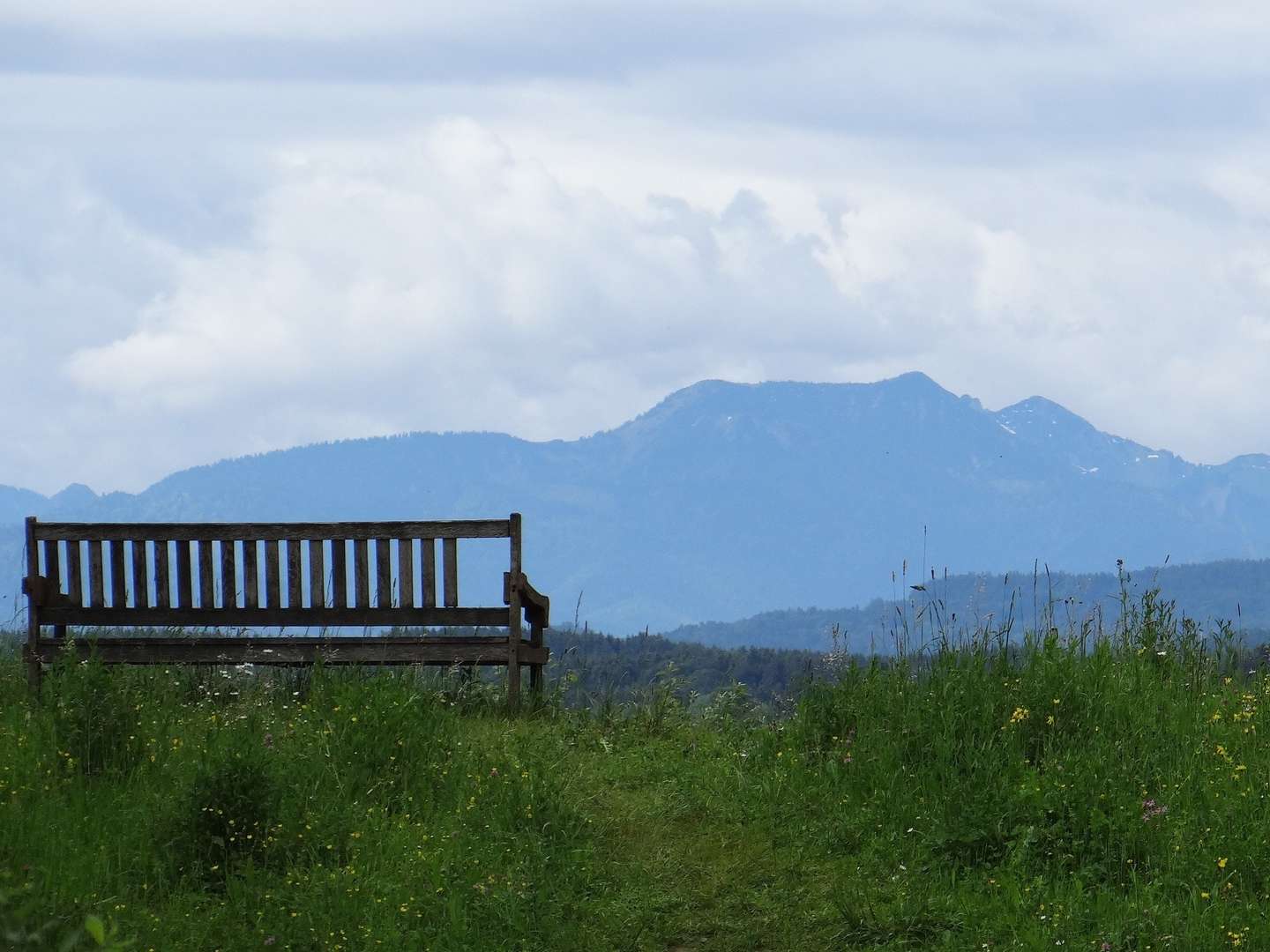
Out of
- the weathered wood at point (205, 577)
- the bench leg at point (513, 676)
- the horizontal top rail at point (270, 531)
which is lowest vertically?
the bench leg at point (513, 676)

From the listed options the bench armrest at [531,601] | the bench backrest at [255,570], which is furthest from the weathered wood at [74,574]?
the bench armrest at [531,601]

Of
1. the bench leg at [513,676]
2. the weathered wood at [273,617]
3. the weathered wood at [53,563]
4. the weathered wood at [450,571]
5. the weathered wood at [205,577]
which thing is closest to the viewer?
the bench leg at [513,676]

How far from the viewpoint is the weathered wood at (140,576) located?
1045 cm

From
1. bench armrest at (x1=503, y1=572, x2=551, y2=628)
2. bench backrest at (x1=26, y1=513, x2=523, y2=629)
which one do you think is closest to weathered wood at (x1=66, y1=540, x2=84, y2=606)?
bench backrest at (x1=26, y1=513, x2=523, y2=629)

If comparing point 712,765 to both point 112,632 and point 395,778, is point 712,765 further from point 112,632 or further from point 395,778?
point 112,632

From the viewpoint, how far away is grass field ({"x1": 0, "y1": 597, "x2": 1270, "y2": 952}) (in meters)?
6.00

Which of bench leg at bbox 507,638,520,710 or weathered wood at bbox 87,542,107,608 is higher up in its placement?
weathered wood at bbox 87,542,107,608

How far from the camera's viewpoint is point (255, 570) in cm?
1032

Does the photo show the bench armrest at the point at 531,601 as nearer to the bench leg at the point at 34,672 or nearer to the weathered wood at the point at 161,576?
the weathered wood at the point at 161,576

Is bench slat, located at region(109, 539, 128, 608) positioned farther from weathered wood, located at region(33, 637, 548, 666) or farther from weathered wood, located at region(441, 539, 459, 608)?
weathered wood, located at region(441, 539, 459, 608)

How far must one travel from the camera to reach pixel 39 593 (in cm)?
1045

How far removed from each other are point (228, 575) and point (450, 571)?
168 centimetres

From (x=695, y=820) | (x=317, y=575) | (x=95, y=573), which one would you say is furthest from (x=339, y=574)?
(x=695, y=820)

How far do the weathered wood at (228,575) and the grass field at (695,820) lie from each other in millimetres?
1770
